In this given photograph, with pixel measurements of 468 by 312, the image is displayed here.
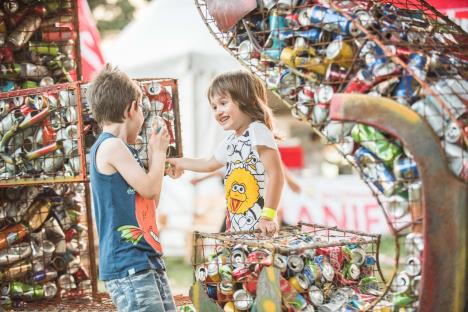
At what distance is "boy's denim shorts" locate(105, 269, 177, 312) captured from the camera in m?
3.40

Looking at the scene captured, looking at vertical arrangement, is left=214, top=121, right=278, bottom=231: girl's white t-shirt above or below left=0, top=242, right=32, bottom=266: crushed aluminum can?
above

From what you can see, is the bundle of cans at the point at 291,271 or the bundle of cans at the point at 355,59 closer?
the bundle of cans at the point at 355,59

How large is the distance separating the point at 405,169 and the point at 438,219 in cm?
26

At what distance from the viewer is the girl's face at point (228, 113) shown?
14.3 feet

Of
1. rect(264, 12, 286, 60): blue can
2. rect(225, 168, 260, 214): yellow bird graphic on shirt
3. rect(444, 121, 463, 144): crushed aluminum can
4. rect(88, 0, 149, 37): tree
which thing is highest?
rect(88, 0, 149, 37): tree

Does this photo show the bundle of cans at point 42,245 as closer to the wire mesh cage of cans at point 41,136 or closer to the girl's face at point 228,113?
the wire mesh cage of cans at point 41,136

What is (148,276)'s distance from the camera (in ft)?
11.3

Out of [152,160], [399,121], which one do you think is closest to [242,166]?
[152,160]

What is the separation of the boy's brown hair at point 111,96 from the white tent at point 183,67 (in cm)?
631

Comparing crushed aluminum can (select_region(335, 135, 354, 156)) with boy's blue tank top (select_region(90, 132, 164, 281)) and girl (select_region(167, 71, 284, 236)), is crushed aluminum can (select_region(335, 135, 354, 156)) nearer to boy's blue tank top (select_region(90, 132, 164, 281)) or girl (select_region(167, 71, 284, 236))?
girl (select_region(167, 71, 284, 236))

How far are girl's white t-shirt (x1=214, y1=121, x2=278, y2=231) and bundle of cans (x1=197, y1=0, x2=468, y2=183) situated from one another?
1.91 feet

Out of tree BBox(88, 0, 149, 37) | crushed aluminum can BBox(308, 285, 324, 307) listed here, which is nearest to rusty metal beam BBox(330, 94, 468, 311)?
crushed aluminum can BBox(308, 285, 324, 307)

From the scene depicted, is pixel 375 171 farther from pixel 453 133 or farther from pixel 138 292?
pixel 138 292

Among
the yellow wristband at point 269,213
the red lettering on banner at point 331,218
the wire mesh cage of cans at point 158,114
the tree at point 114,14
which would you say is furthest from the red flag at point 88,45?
the tree at point 114,14
